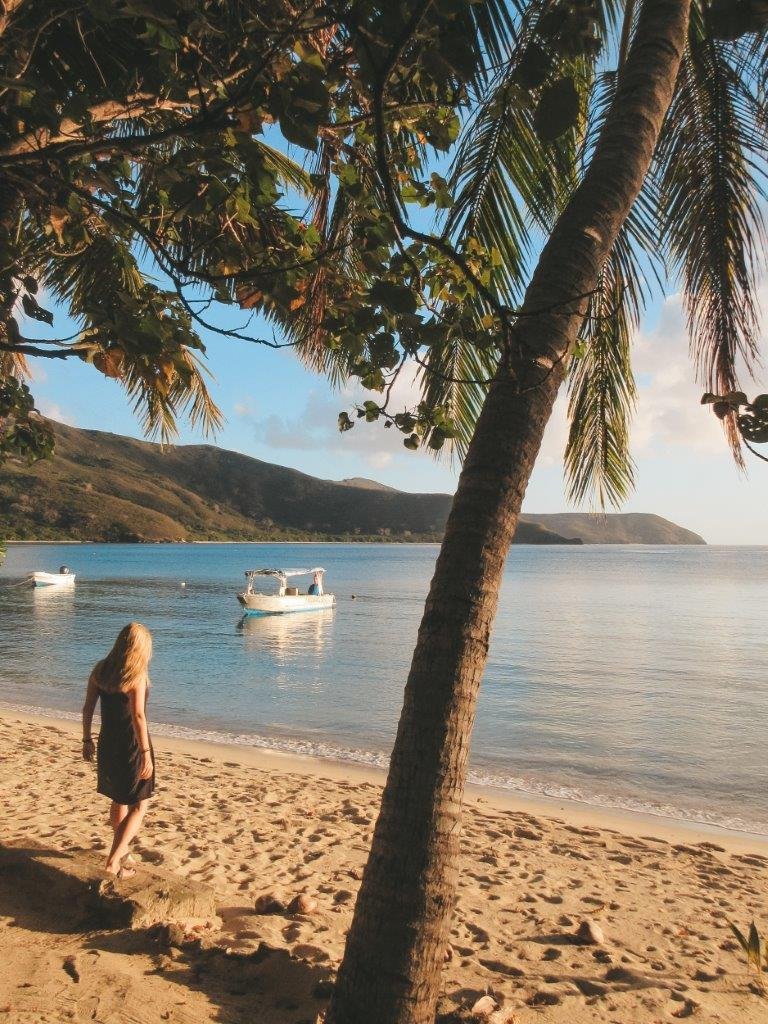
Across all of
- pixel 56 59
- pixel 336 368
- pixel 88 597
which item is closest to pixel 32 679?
pixel 336 368

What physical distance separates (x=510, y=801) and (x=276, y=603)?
26767 millimetres

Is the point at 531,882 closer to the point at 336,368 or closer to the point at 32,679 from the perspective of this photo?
the point at 336,368

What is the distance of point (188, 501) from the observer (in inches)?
6516

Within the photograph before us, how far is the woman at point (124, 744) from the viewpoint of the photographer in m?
4.57

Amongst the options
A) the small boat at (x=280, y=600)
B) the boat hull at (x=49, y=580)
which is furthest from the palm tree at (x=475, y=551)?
the boat hull at (x=49, y=580)

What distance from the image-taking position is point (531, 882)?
5684 mm

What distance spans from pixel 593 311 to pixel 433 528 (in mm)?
184714

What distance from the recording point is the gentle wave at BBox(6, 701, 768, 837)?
31.6 ft

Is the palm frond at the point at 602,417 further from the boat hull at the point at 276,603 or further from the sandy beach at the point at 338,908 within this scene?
the boat hull at the point at 276,603

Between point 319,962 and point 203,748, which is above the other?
point 319,962

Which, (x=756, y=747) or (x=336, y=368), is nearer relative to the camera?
(x=336, y=368)

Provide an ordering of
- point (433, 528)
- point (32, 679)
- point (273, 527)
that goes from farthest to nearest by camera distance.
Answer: point (433, 528)
point (273, 527)
point (32, 679)

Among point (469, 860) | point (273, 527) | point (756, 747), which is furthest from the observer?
point (273, 527)

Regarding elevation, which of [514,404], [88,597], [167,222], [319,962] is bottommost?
[88,597]
